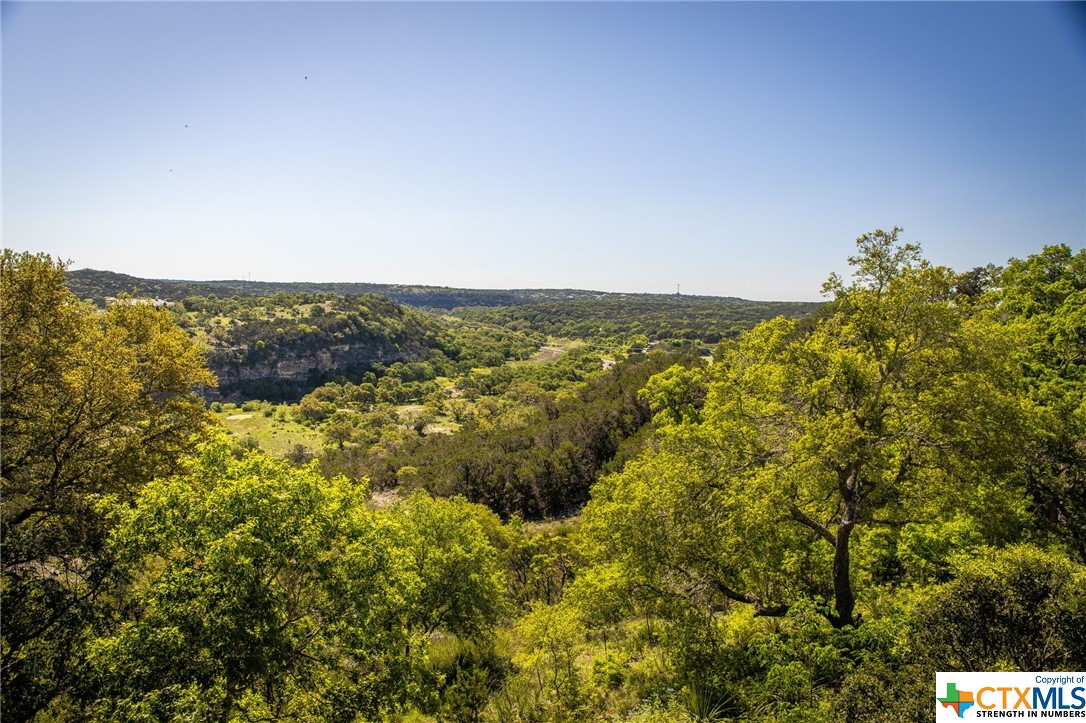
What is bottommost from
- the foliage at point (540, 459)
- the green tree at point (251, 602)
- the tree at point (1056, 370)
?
the foliage at point (540, 459)

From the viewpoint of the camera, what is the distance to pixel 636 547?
1477 cm

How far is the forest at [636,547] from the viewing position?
9.38m

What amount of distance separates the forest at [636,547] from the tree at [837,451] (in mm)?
75

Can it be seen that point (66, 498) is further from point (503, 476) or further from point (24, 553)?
point (503, 476)

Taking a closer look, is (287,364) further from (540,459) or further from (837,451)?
(837,451)

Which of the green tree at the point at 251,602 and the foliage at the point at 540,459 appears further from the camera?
the foliage at the point at 540,459

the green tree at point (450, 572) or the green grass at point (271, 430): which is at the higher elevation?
the green tree at point (450, 572)

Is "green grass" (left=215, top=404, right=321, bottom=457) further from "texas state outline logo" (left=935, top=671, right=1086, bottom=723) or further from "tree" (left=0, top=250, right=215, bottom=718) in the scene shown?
"texas state outline logo" (left=935, top=671, right=1086, bottom=723)

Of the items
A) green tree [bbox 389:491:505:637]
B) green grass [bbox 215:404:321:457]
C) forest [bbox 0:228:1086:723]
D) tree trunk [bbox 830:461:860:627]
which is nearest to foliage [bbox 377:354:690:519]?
green tree [bbox 389:491:505:637]

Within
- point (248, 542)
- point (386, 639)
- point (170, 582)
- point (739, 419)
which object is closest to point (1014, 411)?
point (739, 419)

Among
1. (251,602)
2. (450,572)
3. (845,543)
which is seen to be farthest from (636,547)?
(251,602)

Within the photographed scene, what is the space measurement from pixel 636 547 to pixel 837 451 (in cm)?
613

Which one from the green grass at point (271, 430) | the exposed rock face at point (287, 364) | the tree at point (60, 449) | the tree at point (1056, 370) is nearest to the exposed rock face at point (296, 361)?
the exposed rock face at point (287, 364)

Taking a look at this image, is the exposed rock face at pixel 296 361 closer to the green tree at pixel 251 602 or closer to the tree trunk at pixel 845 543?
the green tree at pixel 251 602
